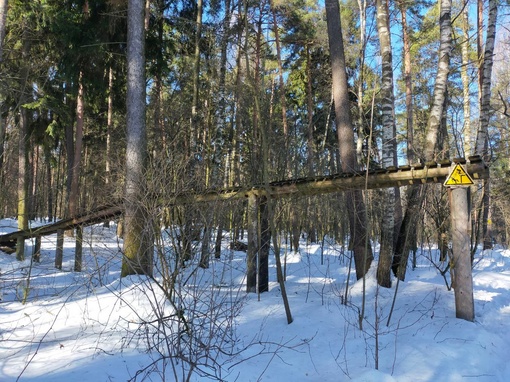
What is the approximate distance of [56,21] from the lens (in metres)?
9.27

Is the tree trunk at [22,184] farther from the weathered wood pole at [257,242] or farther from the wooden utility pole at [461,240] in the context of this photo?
the wooden utility pole at [461,240]

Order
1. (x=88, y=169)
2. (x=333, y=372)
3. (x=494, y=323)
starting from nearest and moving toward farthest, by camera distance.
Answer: (x=333, y=372)
(x=494, y=323)
(x=88, y=169)

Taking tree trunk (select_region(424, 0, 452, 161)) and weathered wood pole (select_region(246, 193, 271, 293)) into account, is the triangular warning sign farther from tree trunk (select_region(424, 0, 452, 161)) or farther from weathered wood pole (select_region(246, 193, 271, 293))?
weathered wood pole (select_region(246, 193, 271, 293))

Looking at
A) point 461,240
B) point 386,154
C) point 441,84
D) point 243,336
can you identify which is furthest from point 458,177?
point 243,336

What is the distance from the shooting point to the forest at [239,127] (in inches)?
201

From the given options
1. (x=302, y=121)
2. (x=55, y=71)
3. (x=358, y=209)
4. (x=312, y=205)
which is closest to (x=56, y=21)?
(x=55, y=71)

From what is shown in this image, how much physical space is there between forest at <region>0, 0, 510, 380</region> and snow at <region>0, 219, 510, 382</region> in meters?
0.25

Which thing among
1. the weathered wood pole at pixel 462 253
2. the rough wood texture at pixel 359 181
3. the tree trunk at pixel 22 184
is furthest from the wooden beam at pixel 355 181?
the tree trunk at pixel 22 184

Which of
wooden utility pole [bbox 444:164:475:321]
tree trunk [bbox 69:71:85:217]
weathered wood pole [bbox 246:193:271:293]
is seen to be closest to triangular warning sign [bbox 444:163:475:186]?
wooden utility pole [bbox 444:164:475:321]

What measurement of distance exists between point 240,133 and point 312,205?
376cm

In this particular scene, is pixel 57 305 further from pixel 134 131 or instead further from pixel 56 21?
pixel 56 21

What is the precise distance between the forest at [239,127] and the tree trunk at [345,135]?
0.04m

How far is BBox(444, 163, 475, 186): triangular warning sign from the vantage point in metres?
5.10

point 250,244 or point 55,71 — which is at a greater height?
point 55,71
